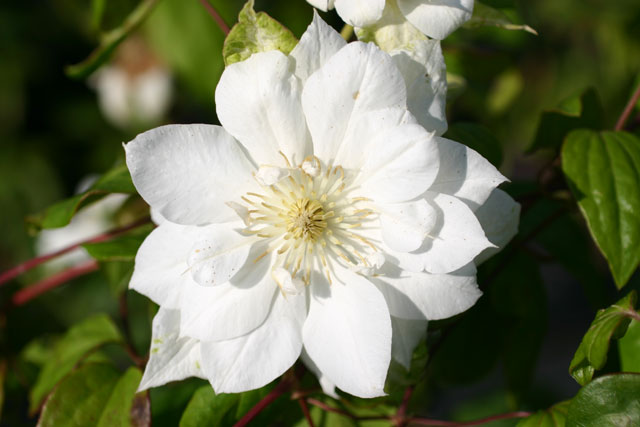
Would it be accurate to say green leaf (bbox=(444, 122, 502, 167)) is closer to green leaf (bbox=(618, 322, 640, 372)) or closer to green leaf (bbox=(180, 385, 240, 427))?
green leaf (bbox=(618, 322, 640, 372))

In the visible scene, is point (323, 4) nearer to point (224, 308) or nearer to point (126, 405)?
point (224, 308)

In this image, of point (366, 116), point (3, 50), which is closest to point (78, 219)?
point (3, 50)

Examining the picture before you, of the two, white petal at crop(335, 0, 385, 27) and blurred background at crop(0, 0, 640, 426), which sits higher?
white petal at crop(335, 0, 385, 27)

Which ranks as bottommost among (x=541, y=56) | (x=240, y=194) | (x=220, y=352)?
(x=541, y=56)

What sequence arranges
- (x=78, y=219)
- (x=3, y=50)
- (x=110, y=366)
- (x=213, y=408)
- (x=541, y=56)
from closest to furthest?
(x=213, y=408) < (x=110, y=366) < (x=78, y=219) < (x=3, y=50) < (x=541, y=56)

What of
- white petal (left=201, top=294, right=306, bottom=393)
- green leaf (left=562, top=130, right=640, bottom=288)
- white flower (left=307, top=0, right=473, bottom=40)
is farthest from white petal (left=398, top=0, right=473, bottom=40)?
white petal (left=201, top=294, right=306, bottom=393)

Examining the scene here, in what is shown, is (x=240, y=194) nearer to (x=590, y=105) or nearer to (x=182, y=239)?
(x=182, y=239)
